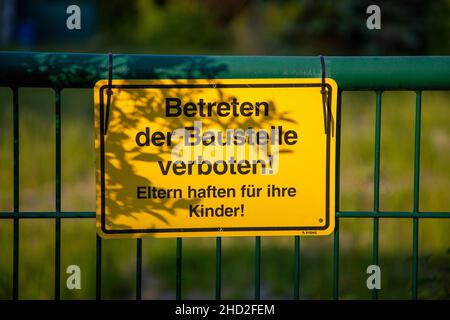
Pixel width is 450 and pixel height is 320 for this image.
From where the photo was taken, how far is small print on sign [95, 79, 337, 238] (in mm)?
2682

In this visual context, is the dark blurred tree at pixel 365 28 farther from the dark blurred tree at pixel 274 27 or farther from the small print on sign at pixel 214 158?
the small print on sign at pixel 214 158

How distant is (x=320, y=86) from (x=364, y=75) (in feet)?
0.49

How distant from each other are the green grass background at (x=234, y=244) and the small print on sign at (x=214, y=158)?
2236 millimetres

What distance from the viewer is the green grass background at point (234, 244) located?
6.27m

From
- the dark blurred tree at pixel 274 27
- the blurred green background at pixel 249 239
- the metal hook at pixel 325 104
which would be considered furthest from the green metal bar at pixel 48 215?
the dark blurred tree at pixel 274 27

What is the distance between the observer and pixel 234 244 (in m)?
7.39

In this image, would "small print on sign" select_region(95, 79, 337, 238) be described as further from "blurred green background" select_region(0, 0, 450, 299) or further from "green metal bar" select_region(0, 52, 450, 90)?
"blurred green background" select_region(0, 0, 450, 299)

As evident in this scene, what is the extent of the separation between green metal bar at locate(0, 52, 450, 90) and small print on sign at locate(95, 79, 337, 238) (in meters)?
0.03

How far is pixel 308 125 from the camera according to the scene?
270 centimetres

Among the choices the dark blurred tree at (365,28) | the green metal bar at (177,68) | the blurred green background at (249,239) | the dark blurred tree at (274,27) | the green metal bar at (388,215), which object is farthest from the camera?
the dark blurred tree at (274,27)

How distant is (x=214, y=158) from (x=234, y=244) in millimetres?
4742
